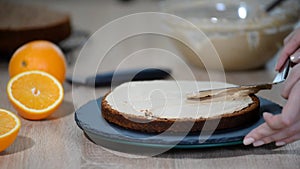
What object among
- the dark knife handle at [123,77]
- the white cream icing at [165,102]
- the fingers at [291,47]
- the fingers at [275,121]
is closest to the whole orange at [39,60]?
the dark knife handle at [123,77]

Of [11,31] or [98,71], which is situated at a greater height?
[11,31]

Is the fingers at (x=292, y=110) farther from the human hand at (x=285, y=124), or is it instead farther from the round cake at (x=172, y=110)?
the round cake at (x=172, y=110)

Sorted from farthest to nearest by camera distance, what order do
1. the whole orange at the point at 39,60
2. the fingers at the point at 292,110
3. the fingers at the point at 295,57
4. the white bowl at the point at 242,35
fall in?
the white bowl at the point at 242,35, the whole orange at the point at 39,60, the fingers at the point at 295,57, the fingers at the point at 292,110

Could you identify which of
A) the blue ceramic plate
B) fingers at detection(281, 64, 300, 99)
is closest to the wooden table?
the blue ceramic plate

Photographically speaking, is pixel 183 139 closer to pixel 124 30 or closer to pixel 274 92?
pixel 274 92

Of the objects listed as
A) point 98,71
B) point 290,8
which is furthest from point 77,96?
point 290,8

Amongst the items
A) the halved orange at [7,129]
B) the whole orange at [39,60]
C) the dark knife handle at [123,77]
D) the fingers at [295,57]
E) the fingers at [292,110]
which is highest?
the fingers at [292,110]

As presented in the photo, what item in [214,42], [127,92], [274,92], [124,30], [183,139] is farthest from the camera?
[124,30]

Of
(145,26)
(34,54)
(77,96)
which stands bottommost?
(145,26)
